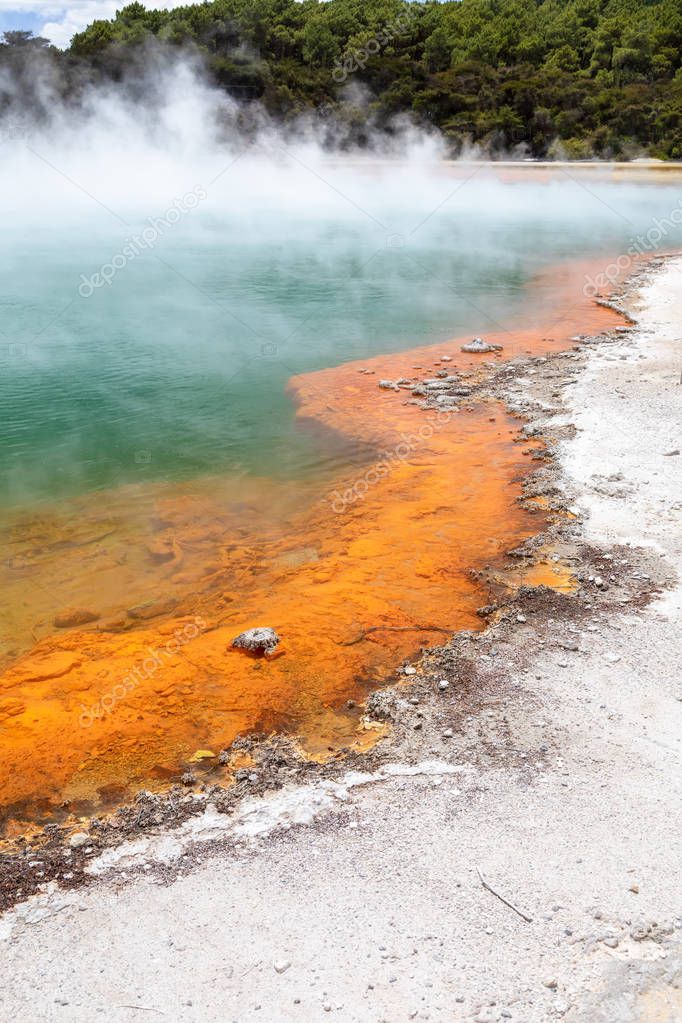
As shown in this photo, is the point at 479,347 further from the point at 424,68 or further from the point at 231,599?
the point at 424,68

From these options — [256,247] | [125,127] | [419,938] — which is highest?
[125,127]

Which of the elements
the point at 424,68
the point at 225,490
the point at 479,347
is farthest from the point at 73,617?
the point at 424,68

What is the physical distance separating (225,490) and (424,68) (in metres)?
59.0

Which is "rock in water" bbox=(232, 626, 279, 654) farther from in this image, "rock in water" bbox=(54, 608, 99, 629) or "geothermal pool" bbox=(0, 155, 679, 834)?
"rock in water" bbox=(54, 608, 99, 629)

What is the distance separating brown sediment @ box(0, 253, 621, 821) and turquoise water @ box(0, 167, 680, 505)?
101 cm

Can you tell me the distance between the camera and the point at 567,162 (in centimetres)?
4834

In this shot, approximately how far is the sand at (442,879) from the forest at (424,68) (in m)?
49.1

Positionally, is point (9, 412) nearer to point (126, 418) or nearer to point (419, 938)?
point (126, 418)

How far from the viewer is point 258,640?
6.45m

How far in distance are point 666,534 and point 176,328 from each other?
11.0 metres

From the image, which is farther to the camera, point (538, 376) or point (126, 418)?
point (538, 376)

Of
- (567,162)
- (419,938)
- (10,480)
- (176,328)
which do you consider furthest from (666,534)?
(567,162)

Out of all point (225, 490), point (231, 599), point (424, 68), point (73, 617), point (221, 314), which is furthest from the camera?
point (424, 68)

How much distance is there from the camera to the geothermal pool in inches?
232
